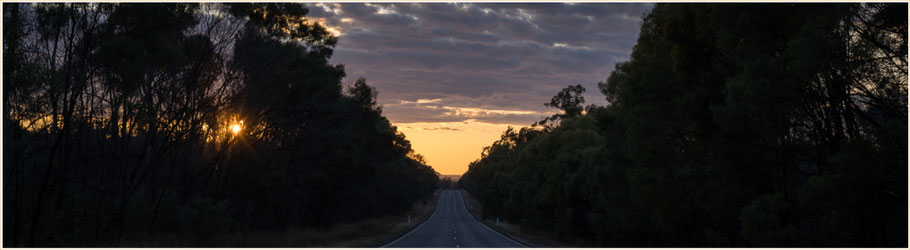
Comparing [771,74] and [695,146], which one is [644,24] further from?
[771,74]

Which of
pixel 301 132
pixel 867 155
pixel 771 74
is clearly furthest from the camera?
pixel 301 132

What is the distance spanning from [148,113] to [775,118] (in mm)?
21156

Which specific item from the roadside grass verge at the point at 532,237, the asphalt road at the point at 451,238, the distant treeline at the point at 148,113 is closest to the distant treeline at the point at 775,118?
the roadside grass verge at the point at 532,237

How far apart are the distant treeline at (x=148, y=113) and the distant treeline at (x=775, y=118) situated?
1530cm

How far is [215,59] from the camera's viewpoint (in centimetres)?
2569

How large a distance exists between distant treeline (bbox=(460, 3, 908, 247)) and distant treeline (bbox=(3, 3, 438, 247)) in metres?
15.3

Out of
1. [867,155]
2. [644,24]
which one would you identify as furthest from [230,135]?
[867,155]

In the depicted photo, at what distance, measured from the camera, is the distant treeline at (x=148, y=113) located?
1905 cm

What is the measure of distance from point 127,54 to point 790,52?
64.6ft

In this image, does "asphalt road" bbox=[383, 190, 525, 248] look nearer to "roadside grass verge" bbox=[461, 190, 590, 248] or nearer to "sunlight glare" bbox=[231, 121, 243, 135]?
"roadside grass verge" bbox=[461, 190, 590, 248]

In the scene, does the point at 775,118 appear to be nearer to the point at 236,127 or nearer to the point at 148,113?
the point at 148,113

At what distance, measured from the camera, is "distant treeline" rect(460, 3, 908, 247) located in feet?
40.3

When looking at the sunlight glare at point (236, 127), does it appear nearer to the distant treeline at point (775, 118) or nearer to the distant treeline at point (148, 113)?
the distant treeline at point (148, 113)

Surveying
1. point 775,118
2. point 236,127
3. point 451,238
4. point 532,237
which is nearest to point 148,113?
point 236,127
